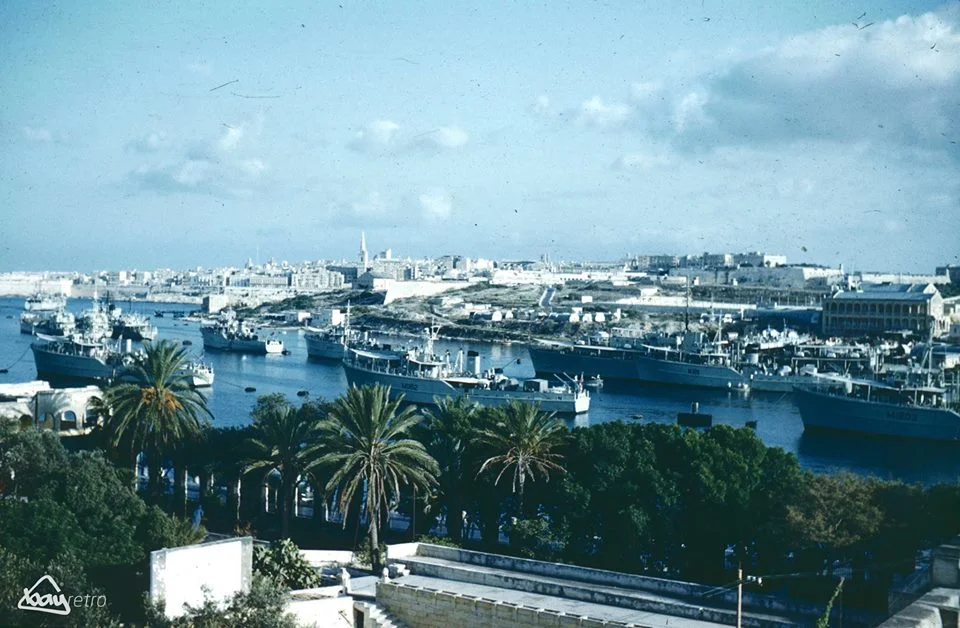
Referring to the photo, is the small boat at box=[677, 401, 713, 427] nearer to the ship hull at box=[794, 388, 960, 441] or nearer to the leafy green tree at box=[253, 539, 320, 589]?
the ship hull at box=[794, 388, 960, 441]

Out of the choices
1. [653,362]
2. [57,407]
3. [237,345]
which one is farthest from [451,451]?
[237,345]

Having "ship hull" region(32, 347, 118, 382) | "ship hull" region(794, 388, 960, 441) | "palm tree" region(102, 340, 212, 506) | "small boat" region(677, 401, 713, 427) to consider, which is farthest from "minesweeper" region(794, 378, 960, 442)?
"ship hull" region(32, 347, 118, 382)

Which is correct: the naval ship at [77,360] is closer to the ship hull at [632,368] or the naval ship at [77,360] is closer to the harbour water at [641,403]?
the harbour water at [641,403]

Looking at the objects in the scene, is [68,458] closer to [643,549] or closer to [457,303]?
[643,549]

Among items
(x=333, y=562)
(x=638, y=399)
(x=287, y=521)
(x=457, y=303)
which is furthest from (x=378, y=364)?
(x=457, y=303)

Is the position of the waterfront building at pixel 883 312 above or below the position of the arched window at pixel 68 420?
above

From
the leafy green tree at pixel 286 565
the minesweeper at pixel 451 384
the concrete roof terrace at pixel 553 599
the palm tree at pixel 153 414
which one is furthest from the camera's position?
the minesweeper at pixel 451 384

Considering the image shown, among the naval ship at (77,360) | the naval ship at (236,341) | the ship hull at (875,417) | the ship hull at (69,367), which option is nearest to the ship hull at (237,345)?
the naval ship at (236,341)

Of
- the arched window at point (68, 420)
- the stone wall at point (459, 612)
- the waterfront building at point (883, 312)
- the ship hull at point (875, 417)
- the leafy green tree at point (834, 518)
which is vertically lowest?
the ship hull at point (875, 417)
